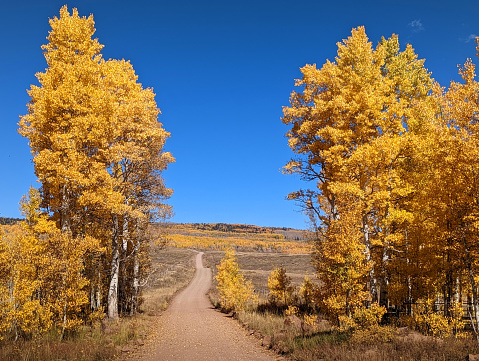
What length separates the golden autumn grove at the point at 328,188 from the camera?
11508 mm

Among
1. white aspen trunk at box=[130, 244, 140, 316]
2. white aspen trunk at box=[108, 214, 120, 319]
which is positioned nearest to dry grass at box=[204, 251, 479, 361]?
white aspen trunk at box=[108, 214, 120, 319]

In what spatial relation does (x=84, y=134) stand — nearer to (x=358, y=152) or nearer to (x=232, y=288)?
(x=358, y=152)

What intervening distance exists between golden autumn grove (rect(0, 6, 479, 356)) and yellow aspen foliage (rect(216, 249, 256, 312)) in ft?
12.4

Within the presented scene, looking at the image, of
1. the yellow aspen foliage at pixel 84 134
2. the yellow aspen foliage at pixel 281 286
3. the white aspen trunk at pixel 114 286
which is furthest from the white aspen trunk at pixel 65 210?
the yellow aspen foliage at pixel 281 286

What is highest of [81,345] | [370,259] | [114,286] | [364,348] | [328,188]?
[328,188]

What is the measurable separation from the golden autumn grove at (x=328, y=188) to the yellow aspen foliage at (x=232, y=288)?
3.79 meters

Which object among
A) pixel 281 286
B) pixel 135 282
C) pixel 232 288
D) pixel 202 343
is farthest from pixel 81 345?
→ pixel 232 288

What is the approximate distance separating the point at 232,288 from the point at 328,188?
13704 mm

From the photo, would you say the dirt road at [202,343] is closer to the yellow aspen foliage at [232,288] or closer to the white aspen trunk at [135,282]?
the white aspen trunk at [135,282]

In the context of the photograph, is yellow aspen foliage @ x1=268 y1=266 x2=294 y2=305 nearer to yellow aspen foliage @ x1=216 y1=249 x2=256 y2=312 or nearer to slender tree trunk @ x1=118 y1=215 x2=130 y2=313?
yellow aspen foliage @ x1=216 y1=249 x2=256 y2=312

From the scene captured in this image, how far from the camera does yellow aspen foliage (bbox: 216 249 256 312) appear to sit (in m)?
24.2

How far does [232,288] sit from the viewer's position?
80.2 feet

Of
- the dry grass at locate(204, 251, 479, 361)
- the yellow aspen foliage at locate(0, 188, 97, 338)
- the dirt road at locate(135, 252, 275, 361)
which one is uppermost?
the yellow aspen foliage at locate(0, 188, 97, 338)

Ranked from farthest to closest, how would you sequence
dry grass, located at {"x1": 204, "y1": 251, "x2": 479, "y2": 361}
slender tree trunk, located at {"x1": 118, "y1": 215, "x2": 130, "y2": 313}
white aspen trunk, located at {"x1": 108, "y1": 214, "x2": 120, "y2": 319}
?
slender tree trunk, located at {"x1": 118, "y1": 215, "x2": 130, "y2": 313} < white aspen trunk, located at {"x1": 108, "y1": 214, "x2": 120, "y2": 319} < dry grass, located at {"x1": 204, "y1": 251, "x2": 479, "y2": 361}
